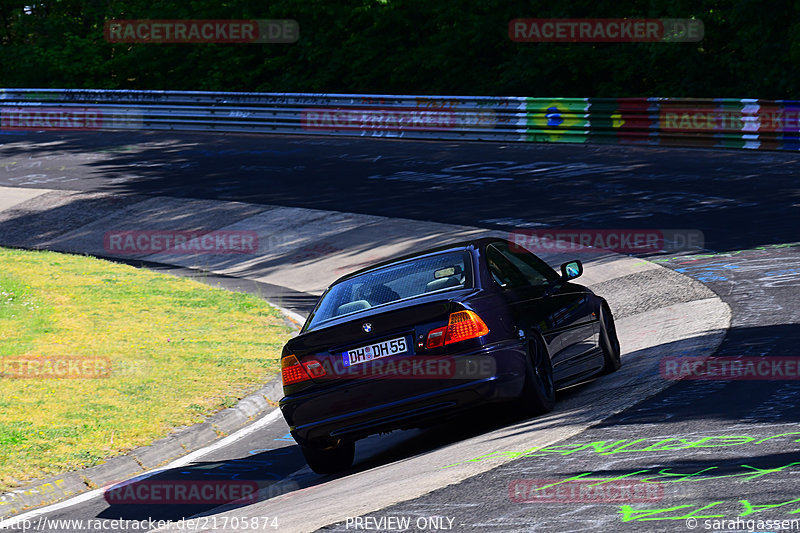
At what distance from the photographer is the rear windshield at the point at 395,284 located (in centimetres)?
810

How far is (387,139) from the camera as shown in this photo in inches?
1152

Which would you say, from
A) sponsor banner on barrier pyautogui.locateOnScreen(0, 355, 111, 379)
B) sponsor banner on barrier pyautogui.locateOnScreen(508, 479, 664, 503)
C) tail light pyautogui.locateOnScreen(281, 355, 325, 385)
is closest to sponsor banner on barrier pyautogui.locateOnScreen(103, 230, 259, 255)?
sponsor banner on barrier pyautogui.locateOnScreen(0, 355, 111, 379)

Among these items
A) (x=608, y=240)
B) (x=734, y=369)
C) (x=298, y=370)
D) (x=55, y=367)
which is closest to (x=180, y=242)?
(x=608, y=240)

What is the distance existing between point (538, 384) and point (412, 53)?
27706 mm

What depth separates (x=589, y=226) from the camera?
56.9 ft

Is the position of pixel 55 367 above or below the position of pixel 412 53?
below

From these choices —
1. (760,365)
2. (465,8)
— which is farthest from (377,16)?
(760,365)

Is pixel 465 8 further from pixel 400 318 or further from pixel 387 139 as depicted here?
pixel 400 318

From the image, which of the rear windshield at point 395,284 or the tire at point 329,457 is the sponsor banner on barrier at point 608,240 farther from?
the tire at point 329,457

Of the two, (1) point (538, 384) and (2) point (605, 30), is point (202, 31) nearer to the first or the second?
(2) point (605, 30)

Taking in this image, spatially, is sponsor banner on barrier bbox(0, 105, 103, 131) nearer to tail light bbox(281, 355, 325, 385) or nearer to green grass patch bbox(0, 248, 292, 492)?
green grass patch bbox(0, 248, 292, 492)

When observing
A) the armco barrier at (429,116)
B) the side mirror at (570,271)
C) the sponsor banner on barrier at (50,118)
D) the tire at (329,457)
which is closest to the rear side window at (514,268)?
the side mirror at (570,271)

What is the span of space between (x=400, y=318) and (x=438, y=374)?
0.46m

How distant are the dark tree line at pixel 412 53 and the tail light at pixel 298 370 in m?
21.0
